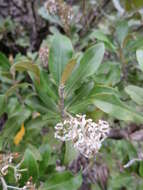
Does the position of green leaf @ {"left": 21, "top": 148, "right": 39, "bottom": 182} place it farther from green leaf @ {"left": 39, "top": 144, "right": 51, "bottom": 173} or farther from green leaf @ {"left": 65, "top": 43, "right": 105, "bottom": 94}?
green leaf @ {"left": 65, "top": 43, "right": 105, "bottom": 94}

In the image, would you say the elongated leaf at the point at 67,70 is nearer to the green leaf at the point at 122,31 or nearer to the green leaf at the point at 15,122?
the green leaf at the point at 15,122

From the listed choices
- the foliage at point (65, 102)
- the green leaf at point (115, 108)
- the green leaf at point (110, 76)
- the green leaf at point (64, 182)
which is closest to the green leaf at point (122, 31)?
the foliage at point (65, 102)

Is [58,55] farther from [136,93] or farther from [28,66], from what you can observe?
[136,93]

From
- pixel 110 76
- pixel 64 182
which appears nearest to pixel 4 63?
pixel 110 76

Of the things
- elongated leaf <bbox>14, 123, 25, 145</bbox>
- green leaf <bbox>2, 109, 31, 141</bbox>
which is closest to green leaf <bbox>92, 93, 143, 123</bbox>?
green leaf <bbox>2, 109, 31, 141</bbox>

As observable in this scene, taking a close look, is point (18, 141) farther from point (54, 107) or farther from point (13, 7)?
point (13, 7)

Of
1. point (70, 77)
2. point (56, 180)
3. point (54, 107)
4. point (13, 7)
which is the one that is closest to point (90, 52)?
point (70, 77)
